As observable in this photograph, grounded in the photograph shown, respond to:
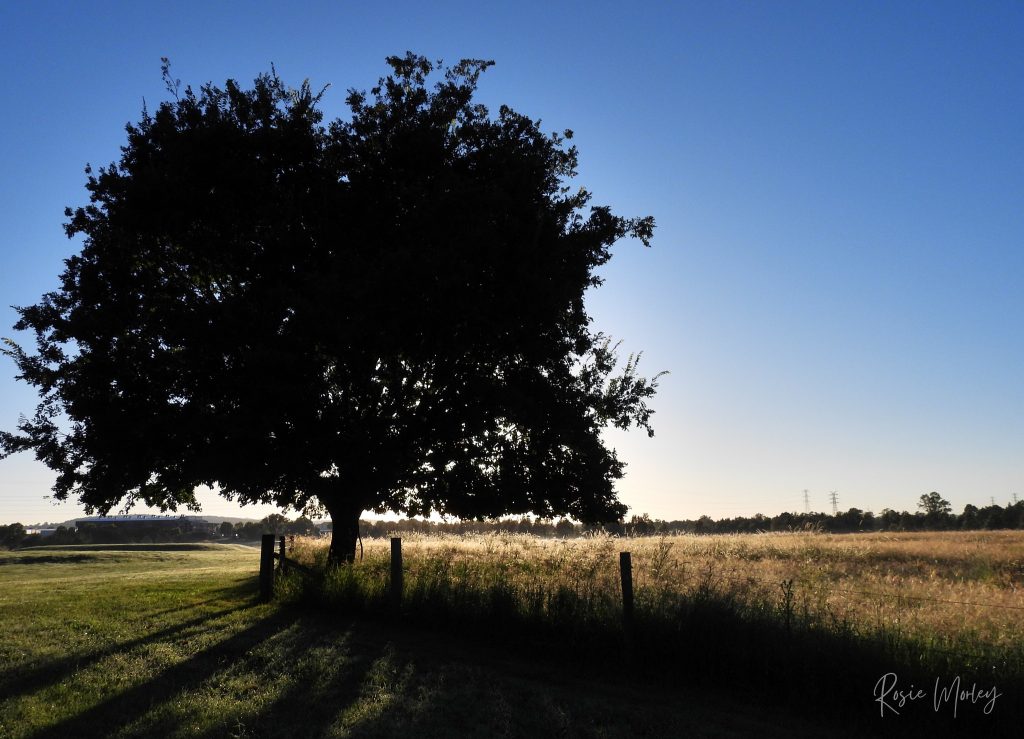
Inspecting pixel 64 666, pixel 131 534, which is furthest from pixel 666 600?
pixel 131 534

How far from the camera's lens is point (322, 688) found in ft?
30.3

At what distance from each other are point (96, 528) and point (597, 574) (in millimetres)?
103159

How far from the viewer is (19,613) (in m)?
15.9

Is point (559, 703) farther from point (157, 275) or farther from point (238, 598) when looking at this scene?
point (157, 275)

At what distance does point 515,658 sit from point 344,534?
9288 millimetres

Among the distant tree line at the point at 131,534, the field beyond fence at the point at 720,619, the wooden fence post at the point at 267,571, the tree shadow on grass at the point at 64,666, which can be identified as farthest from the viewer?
the distant tree line at the point at 131,534

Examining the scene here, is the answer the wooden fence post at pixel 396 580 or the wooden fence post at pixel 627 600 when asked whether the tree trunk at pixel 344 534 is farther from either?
the wooden fence post at pixel 627 600

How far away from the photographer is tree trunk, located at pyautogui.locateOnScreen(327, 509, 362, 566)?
62.2ft

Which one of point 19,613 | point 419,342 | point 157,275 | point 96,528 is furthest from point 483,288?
point 96,528

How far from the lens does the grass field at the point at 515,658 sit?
8070mm

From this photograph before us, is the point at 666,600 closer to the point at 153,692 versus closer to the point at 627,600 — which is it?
the point at 627,600
